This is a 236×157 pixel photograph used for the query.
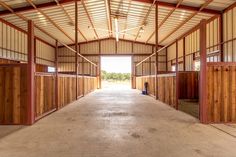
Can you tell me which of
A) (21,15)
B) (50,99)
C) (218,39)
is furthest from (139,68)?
(50,99)

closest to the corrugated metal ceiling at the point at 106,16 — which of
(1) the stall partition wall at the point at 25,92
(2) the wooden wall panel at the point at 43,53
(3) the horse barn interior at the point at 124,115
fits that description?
(3) the horse barn interior at the point at 124,115

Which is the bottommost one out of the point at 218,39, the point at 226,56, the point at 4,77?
the point at 4,77

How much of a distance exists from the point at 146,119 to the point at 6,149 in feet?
9.42

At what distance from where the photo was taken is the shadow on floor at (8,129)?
3.53m

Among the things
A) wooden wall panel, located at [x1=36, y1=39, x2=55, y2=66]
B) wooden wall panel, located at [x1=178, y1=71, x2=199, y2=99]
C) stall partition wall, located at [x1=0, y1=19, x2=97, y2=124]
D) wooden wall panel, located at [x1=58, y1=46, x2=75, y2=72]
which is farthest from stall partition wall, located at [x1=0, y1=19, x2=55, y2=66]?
wooden wall panel, located at [x1=178, y1=71, x2=199, y2=99]

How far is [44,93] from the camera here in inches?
204

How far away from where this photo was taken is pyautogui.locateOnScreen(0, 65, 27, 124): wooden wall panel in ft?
14.0

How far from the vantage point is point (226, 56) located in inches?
426

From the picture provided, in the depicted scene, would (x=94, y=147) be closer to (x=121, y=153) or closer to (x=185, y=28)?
(x=121, y=153)

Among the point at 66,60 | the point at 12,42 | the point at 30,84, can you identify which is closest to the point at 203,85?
the point at 30,84

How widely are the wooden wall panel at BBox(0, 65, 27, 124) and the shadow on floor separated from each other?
0.61 ft

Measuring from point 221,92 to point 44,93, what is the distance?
380 cm

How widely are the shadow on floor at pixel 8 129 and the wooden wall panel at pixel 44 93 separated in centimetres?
61

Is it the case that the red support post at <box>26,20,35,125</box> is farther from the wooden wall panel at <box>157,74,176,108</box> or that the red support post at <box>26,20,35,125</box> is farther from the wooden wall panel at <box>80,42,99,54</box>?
the wooden wall panel at <box>80,42,99,54</box>
